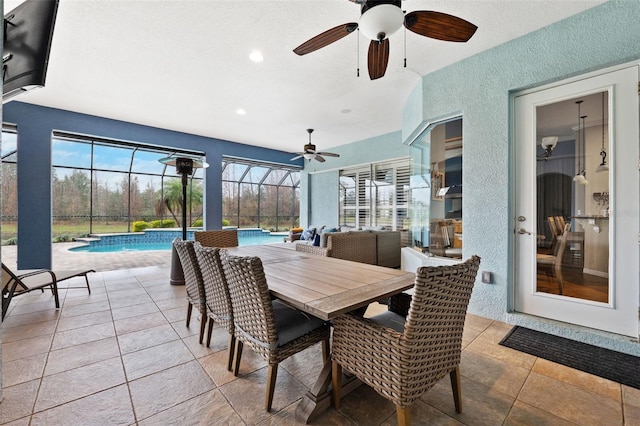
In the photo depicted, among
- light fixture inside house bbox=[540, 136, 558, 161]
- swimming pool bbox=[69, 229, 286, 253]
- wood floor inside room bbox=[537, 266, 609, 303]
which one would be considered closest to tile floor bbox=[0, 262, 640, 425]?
wood floor inside room bbox=[537, 266, 609, 303]

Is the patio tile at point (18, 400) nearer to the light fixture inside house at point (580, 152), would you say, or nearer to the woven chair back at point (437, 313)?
the woven chair back at point (437, 313)

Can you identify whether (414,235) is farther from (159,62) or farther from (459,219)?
(159,62)

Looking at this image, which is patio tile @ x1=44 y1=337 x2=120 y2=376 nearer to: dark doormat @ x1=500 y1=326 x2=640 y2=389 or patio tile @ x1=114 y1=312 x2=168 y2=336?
patio tile @ x1=114 y1=312 x2=168 y2=336

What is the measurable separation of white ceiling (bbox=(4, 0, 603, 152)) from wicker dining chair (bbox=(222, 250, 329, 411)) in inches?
84.3

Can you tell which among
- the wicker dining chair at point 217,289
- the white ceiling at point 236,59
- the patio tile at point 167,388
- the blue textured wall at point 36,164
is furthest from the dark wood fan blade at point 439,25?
the blue textured wall at point 36,164

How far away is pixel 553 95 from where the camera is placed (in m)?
2.46

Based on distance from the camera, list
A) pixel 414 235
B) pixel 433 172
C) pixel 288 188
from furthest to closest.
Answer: pixel 288 188, pixel 414 235, pixel 433 172

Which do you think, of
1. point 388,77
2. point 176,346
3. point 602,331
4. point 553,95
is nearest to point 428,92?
point 388,77

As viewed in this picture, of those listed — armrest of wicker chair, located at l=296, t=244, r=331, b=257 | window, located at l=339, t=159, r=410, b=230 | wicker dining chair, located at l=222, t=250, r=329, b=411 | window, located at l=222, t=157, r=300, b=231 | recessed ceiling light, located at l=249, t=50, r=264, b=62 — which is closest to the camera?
wicker dining chair, located at l=222, t=250, r=329, b=411

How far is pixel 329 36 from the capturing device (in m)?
1.86

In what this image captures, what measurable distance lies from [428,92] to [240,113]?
3040mm

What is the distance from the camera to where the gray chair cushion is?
4.97ft

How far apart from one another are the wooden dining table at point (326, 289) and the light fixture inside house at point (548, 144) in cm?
197

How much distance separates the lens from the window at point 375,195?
594 cm
